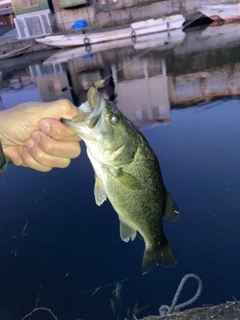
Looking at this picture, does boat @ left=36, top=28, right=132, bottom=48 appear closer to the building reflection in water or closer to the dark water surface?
the building reflection in water

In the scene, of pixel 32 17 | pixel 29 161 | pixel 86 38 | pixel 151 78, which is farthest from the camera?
pixel 32 17

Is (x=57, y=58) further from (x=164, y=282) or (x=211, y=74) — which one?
(x=164, y=282)

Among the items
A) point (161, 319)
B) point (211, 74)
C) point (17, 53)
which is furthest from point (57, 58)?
point (161, 319)

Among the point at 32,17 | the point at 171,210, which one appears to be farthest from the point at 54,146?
the point at 32,17

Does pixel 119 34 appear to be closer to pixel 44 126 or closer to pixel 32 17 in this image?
pixel 32 17

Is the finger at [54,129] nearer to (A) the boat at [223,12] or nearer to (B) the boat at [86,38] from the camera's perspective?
(B) the boat at [86,38]

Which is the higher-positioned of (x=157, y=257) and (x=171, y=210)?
(x=171, y=210)

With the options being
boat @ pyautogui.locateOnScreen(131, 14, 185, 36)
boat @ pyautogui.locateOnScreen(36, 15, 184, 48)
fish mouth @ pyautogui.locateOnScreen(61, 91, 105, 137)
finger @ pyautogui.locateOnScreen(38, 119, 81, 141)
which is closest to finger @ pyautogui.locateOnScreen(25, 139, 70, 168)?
finger @ pyautogui.locateOnScreen(38, 119, 81, 141)
